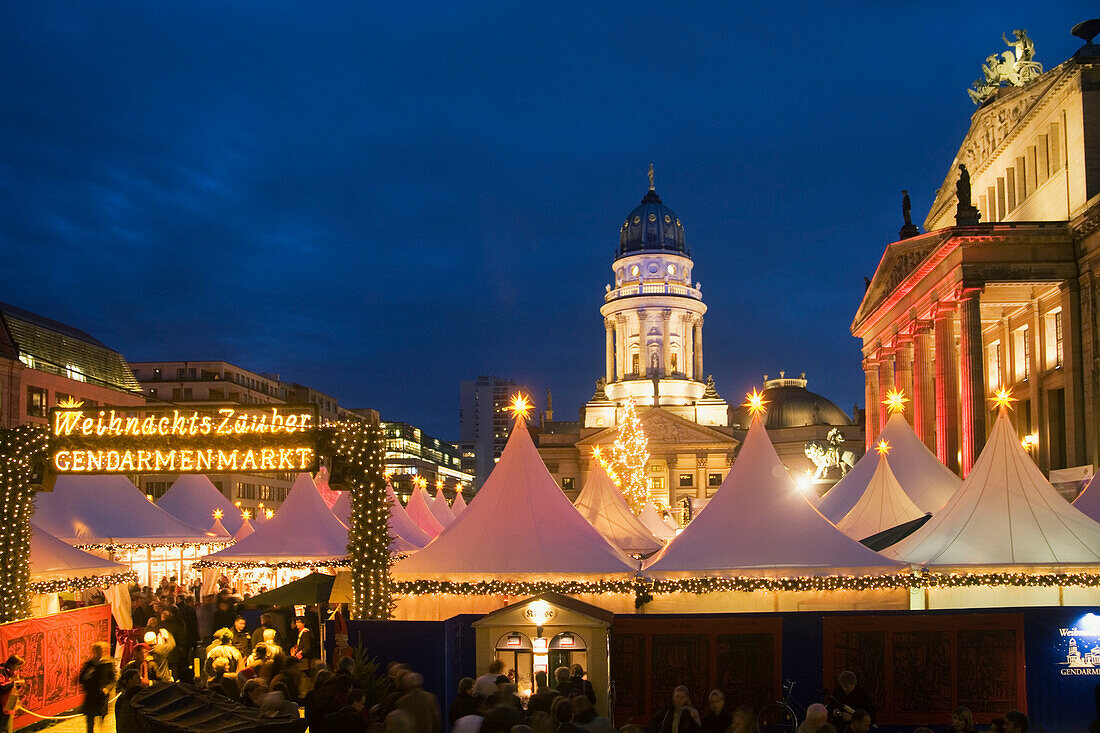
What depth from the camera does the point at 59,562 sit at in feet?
75.3

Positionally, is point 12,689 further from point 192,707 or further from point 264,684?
point 192,707

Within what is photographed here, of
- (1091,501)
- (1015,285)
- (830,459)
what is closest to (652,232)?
(830,459)

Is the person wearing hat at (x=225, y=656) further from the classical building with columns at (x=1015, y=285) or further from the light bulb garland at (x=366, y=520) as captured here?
the classical building with columns at (x=1015, y=285)

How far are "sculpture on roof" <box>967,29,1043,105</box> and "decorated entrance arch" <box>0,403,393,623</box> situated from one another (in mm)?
40090

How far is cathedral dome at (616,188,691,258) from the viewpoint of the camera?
12431cm

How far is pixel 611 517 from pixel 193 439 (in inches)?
629

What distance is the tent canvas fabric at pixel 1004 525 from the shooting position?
62.8ft

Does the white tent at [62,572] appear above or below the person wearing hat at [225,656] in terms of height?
Answer: above

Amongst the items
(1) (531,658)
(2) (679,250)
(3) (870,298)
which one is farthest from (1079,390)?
(2) (679,250)

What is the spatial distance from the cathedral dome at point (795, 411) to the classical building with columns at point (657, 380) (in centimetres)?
526

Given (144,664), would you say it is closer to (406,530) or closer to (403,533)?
(403,533)

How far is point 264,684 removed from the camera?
41.0ft

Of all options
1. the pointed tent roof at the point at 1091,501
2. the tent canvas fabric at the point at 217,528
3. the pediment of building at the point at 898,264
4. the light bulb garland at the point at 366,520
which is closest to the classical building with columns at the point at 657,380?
the pediment of building at the point at 898,264

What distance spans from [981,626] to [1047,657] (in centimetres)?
97
